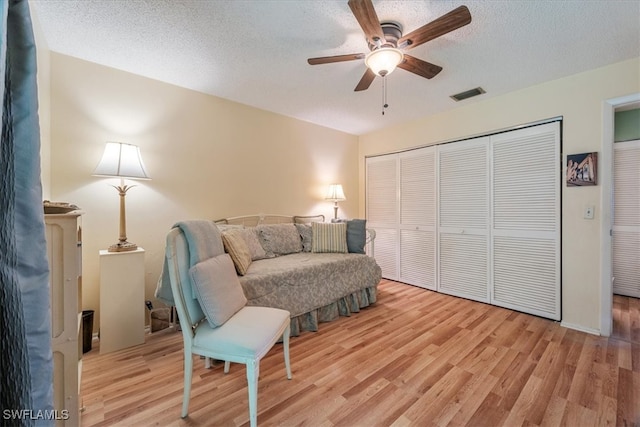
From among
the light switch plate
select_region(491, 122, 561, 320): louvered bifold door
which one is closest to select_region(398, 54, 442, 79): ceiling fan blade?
select_region(491, 122, 561, 320): louvered bifold door

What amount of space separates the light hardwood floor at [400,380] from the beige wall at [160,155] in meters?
1.06

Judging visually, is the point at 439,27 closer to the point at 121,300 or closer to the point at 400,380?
the point at 400,380

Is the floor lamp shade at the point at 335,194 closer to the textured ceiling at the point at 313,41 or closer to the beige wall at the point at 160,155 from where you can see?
the beige wall at the point at 160,155

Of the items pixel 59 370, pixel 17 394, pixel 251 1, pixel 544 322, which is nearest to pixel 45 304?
pixel 17 394

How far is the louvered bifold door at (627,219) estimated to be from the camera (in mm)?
3285

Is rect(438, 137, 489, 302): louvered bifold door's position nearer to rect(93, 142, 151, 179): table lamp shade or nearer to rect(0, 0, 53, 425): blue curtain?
rect(93, 142, 151, 179): table lamp shade

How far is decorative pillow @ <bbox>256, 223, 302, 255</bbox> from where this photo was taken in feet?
9.93

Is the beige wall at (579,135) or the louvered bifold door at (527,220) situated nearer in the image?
the beige wall at (579,135)

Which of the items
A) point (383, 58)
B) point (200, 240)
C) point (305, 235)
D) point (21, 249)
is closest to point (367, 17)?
point (383, 58)

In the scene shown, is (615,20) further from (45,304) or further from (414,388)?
(45,304)

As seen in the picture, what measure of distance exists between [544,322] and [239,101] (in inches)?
158

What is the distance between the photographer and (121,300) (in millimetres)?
2178

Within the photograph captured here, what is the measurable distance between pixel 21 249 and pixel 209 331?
1208 millimetres

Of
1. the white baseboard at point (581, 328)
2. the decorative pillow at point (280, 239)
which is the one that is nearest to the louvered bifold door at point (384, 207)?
the decorative pillow at point (280, 239)
